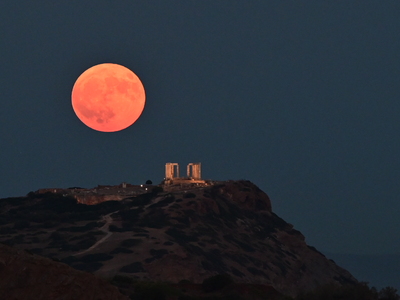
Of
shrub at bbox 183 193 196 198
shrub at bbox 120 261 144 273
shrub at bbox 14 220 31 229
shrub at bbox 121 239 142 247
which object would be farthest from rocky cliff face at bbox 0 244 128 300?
shrub at bbox 183 193 196 198

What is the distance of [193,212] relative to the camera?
338ft

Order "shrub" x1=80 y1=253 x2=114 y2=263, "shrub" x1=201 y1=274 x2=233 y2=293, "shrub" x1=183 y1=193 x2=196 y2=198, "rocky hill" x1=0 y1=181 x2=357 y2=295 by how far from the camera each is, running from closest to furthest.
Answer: "shrub" x1=201 y1=274 x2=233 y2=293 < "shrub" x1=80 y1=253 x2=114 y2=263 < "rocky hill" x1=0 y1=181 x2=357 y2=295 < "shrub" x1=183 y1=193 x2=196 y2=198

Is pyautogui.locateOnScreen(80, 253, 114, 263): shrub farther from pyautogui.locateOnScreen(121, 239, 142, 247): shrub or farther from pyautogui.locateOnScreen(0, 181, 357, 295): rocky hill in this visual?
pyautogui.locateOnScreen(121, 239, 142, 247): shrub

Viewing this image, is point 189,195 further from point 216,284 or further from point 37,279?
point 37,279

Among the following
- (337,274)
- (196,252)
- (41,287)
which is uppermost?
(41,287)

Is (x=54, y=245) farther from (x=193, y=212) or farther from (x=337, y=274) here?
(x=337, y=274)

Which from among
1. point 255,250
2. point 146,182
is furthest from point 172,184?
point 255,250

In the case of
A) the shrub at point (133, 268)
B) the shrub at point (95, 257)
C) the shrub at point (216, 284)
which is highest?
the shrub at point (216, 284)

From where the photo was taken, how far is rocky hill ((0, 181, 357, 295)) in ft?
260

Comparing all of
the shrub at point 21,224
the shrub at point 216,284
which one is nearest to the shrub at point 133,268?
the shrub at point 21,224

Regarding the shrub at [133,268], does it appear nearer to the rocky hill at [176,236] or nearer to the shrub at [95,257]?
the rocky hill at [176,236]

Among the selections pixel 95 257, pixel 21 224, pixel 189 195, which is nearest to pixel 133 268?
pixel 95 257

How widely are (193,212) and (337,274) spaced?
2404 cm

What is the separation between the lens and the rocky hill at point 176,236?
3120 inches
